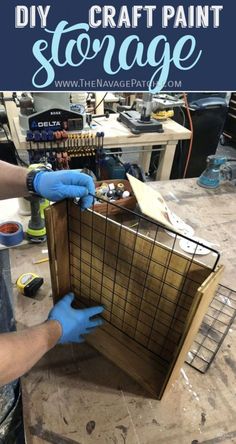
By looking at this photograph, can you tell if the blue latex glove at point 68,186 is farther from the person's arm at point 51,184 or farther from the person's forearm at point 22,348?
the person's forearm at point 22,348

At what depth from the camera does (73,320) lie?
64cm

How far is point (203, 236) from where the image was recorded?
1033 mm

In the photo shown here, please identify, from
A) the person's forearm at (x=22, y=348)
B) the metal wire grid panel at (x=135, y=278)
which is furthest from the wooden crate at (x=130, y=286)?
the person's forearm at (x=22, y=348)

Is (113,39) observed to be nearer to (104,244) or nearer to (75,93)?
(75,93)

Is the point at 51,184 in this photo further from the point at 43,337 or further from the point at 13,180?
the point at 43,337

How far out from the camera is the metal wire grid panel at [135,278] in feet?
1.71

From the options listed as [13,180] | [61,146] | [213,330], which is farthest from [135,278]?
[61,146]

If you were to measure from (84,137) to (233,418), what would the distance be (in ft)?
3.79

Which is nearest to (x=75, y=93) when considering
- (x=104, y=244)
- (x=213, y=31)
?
(x=213, y=31)

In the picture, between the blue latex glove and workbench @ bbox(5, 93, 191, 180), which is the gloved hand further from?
workbench @ bbox(5, 93, 191, 180)

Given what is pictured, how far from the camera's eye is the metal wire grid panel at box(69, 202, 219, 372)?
520 mm

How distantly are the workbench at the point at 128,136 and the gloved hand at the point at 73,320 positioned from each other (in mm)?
839

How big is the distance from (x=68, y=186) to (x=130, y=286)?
25cm

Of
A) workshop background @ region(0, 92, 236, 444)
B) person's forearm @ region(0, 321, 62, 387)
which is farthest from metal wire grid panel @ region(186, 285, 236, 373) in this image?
person's forearm @ region(0, 321, 62, 387)
